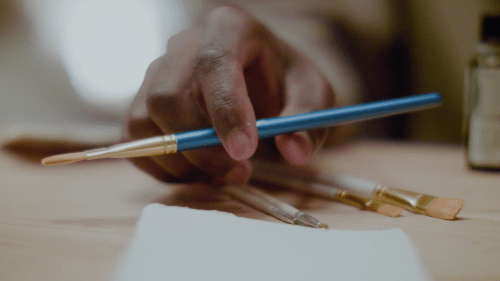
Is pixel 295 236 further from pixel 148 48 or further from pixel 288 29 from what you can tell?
pixel 288 29

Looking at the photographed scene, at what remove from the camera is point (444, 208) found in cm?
30

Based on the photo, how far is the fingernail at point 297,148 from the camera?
36 cm

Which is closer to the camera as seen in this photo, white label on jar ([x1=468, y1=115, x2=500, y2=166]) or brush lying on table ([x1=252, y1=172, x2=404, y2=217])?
Answer: brush lying on table ([x1=252, y1=172, x2=404, y2=217])

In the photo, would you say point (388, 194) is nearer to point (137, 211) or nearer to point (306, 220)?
point (306, 220)

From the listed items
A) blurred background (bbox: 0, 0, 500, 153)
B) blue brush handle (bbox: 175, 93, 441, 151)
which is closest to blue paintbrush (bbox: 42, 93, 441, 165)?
blue brush handle (bbox: 175, 93, 441, 151)

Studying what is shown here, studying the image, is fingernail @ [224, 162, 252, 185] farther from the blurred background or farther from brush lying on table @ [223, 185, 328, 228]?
the blurred background

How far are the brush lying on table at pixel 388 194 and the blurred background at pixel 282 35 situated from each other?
0.36 m

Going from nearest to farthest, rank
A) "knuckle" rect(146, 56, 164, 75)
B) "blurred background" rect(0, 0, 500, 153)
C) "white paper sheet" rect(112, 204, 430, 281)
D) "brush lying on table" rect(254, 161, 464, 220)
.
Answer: "white paper sheet" rect(112, 204, 430, 281) → "brush lying on table" rect(254, 161, 464, 220) → "knuckle" rect(146, 56, 164, 75) → "blurred background" rect(0, 0, 500, 153)

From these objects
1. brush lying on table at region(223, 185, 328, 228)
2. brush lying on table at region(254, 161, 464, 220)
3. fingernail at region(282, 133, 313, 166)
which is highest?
fingernail at region(282, 133, 313, 166)

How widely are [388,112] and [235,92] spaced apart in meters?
0.15

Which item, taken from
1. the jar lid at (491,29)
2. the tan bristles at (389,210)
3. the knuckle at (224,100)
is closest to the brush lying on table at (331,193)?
the tan bristles at (389,210)

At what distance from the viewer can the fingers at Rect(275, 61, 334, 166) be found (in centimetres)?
36

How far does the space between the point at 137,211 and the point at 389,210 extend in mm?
203

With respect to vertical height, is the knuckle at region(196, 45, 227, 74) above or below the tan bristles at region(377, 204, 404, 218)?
above
